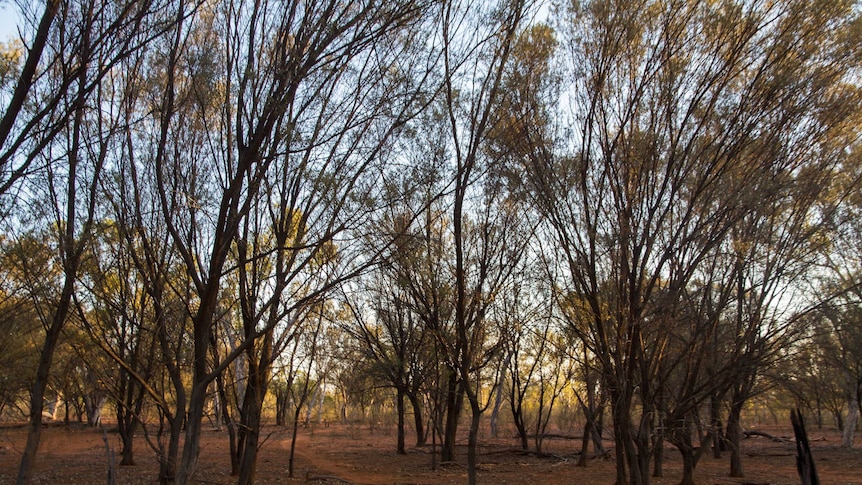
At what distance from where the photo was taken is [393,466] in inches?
756

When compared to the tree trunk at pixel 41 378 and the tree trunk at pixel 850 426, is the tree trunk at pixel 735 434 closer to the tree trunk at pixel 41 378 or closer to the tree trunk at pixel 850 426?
the tree trunk at pixel 850 426

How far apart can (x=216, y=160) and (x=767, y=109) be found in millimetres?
8070

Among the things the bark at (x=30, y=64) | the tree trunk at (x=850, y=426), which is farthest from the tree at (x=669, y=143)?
the tree trunk at (x=850, y=426)

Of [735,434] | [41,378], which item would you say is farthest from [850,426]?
[41,378]

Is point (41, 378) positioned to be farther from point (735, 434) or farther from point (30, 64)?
point (735, 434)

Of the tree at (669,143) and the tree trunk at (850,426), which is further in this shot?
the tree trunk at (850,426)

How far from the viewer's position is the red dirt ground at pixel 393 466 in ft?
51.1

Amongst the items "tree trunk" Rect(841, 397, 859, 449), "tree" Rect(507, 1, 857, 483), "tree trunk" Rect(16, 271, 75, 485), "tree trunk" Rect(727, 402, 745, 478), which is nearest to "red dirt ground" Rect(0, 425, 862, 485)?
"tree trunk" Rect(727, 402, 745, 478)

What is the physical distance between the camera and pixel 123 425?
62.8 feet

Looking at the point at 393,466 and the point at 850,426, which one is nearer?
the point at 393,466

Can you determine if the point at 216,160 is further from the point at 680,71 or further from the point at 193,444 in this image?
the point at 680,71

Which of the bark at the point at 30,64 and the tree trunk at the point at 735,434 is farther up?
the bark at the point at 30,64

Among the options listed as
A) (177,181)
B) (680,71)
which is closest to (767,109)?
(680,71)

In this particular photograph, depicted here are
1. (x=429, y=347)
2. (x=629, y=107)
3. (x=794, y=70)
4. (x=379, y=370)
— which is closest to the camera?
(x=794, y=70)
